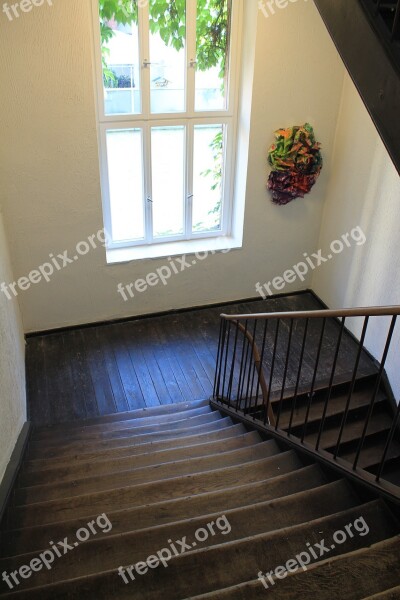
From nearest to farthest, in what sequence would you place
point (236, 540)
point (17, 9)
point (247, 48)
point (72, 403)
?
1. point (236, 540)
2. point (17, 9)
3. point (72, 403)
4. point (247, 48)

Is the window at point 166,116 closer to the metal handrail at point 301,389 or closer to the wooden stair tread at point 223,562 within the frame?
the metal handrail at point 301,389

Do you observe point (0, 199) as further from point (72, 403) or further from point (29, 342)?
point (72, 403)

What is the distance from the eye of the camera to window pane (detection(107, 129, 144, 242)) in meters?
4.49

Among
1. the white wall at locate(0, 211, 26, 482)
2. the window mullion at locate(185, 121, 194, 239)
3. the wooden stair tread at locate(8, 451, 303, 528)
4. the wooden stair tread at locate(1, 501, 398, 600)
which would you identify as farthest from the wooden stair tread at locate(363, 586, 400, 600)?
the window mullion at locate(185, 121, 194, 239)

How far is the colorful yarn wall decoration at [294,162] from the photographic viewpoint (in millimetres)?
Answer: 4617

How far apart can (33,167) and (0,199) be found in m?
0.38

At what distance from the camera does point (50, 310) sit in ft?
15.4

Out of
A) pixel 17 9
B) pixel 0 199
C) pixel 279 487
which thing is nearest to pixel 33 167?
pixel 0 199

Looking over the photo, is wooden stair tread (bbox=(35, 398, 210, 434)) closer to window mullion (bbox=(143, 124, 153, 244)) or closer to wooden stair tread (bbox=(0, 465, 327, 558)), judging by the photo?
wooden stair tread (bbox=(0, 465, 327, 558))

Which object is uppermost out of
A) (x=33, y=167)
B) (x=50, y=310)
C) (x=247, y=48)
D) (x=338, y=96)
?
(x=247, y=48)

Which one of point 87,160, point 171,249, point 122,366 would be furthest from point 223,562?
point 171,249

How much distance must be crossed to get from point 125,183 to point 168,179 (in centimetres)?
43

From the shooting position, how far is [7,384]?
2971mm

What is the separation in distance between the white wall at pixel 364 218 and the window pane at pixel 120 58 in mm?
1953
